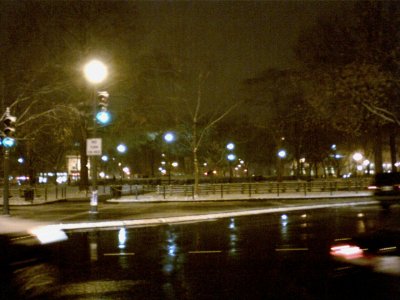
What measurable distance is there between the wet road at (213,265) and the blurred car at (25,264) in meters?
0.29

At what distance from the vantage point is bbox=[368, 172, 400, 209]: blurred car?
2891cm

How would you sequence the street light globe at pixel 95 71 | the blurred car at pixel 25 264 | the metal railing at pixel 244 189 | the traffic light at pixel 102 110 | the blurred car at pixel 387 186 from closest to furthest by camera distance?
1. the blurred car at pixel 25 264
2. the traffic light at pixel 102 110
3. the street light globe at pixel 95 71
4. the blurred car at pixel 387 186
5. the metal railing at pixel 244 189

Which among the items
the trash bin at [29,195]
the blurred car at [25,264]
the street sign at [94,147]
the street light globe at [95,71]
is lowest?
the blurred car at [25,264]

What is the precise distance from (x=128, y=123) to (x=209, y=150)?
30.1m

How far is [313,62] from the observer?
35125mm

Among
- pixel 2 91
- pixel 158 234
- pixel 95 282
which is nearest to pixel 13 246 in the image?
pixel 95 282

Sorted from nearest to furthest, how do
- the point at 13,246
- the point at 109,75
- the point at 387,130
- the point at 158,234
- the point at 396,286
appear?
the point at 396,286 → the point at 13,246 → the point at 158,234 → the point at 109,75 → the point at 387,130

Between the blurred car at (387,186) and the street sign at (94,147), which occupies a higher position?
the street sign at (94,147)

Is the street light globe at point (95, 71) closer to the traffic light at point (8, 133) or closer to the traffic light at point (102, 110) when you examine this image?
the traffic light at point (102, 110)

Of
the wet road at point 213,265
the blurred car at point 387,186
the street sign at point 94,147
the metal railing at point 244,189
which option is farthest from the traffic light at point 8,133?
the blurred car at point 387,186

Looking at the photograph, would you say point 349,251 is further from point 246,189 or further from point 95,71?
point 246,189

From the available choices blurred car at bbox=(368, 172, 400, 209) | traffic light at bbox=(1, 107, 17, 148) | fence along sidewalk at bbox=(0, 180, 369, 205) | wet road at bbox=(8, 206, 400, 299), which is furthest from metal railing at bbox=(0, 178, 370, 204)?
wet road at bbox=(8, 206, 400, 299)

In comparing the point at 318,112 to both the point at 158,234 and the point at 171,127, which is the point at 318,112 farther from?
the point at 158,234

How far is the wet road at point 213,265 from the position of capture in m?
8.91
